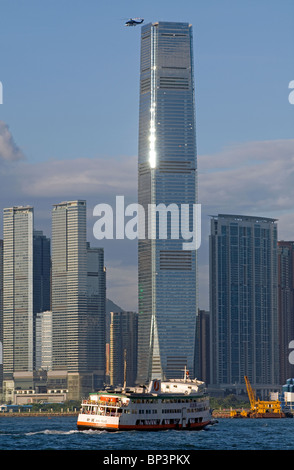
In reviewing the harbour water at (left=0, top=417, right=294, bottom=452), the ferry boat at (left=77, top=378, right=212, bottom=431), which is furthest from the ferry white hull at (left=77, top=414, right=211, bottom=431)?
the harbour water at (left=0, top=417, right=294, bottom=452)

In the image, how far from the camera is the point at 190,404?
193375mm

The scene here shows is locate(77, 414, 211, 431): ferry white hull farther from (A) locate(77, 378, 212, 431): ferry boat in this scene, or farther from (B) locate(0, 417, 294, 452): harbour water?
(B) locate(0, 417, 294, 452): harbour water

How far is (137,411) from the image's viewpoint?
592 ft

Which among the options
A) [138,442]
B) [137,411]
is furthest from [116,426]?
[138,442]

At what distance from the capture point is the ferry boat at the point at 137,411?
178 metres

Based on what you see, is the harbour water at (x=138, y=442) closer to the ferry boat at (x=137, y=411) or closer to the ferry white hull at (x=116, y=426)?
the ferry white hull at (x=116, y=426)

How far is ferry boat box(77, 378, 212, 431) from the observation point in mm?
177825

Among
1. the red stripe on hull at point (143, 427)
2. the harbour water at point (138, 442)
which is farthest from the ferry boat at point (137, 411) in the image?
the harbour water at point (138, 442)

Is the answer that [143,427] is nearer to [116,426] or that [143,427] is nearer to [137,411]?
[137,411]

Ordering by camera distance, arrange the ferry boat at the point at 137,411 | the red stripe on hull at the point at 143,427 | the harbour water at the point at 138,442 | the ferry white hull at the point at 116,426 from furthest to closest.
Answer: the ferry boat at the point at 137,411 → the red stripe on hull at the point at 143,427 → the ferry white hull at the point at 116,426 → the harbour water at the point at 138,442

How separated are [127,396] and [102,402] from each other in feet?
14.5
